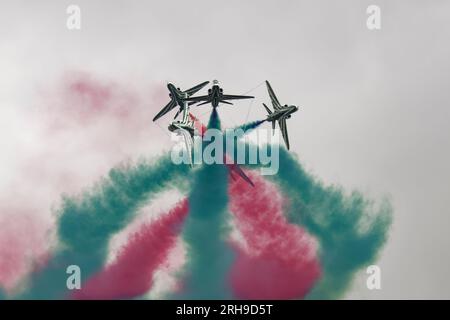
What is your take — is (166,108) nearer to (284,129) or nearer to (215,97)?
(215,97)

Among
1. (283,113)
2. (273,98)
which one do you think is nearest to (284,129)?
(283,113)

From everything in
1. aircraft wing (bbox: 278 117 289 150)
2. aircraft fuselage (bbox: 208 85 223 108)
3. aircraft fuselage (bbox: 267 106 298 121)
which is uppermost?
aircraft fuselage (bbox: 208 85 223 108)

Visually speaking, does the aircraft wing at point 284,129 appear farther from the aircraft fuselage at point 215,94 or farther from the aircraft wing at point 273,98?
the aircraft fuselage at point 215,94

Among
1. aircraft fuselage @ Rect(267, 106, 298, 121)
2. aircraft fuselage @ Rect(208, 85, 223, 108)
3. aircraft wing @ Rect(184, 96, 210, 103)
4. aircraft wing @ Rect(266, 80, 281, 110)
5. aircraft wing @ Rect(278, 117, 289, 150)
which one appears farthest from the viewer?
aircraft wing @ Rect(278, 117, 289, 150)

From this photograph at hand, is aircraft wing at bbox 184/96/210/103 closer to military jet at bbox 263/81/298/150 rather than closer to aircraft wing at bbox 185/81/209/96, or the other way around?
aircraft wing at bbox 185/81/209/96

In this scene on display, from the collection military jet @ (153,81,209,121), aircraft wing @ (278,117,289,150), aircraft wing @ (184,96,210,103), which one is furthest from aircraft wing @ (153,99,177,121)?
aircraft wing @ (278,117,289,150)
